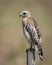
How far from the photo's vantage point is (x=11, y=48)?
43.8 ft

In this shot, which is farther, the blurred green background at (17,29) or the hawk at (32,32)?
the blurred green background at (17,29)

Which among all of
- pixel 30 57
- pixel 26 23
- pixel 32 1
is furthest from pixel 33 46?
pixel 32 1

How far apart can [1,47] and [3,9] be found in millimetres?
2546

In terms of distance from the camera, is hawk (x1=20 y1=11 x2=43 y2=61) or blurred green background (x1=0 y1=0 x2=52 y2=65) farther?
blurred green background (x1=0 y1=0 x2=52 y2=65)

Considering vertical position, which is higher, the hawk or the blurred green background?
the blurred green background

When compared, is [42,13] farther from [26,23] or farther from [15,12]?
[26,23]

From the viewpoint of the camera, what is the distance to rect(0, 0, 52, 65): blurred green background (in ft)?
42.0

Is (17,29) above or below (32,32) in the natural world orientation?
above

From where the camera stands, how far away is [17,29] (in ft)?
47.3

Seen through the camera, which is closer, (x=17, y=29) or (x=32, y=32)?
(x=32, y=32)

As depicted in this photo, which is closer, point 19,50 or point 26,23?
point 26,23

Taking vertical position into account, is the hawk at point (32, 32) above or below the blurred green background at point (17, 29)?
below

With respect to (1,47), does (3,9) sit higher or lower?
higher

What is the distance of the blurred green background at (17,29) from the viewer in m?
12.8
